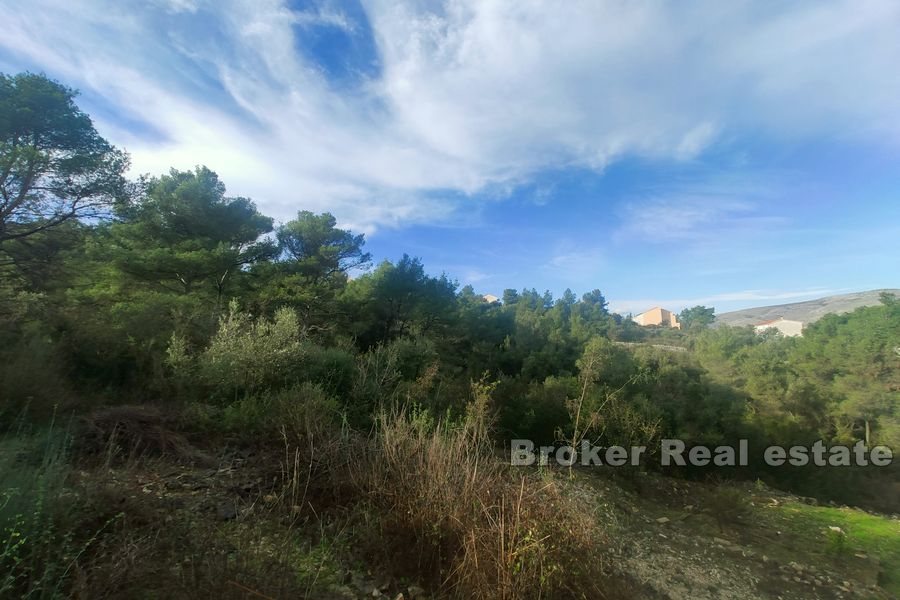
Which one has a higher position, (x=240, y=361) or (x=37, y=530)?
(x=240, y=361)

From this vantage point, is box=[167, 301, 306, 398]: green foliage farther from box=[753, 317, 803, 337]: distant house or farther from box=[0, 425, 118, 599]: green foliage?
box=[753, 317, 803, 337]: distant house

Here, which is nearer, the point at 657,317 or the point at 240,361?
the point at 240,361

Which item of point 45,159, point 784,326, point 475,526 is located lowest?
point 475,526

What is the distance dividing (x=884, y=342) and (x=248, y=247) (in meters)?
23.3

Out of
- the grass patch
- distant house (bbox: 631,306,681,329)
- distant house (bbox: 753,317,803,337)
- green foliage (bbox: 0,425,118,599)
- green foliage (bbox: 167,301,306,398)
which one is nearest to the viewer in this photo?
green foliage (bbox: 0,425,118,599)

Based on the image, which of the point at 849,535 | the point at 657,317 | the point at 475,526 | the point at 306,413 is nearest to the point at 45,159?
the point at 306,413

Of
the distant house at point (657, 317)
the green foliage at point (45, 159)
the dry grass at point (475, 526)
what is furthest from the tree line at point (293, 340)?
the distant house at point (657, 317)

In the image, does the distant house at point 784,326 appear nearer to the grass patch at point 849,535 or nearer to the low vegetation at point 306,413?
the low vegetation at point 306,413

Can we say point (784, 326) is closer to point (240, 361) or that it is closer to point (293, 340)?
point (293, 340)

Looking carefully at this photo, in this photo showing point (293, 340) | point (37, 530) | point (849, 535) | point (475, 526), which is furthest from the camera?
point (293, 340)

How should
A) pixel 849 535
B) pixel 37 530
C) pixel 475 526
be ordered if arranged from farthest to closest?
1. pixel 849 535
2. pixel 475 526
3. pixel 37 530

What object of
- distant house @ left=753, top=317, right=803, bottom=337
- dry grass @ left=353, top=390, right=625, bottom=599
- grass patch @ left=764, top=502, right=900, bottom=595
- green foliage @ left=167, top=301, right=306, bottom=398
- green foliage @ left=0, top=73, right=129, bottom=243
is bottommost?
grass patch @ left=764, top=502, right=900, bottom=595

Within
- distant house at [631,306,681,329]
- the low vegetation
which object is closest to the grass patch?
the low vegetation

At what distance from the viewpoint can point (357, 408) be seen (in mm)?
6758
